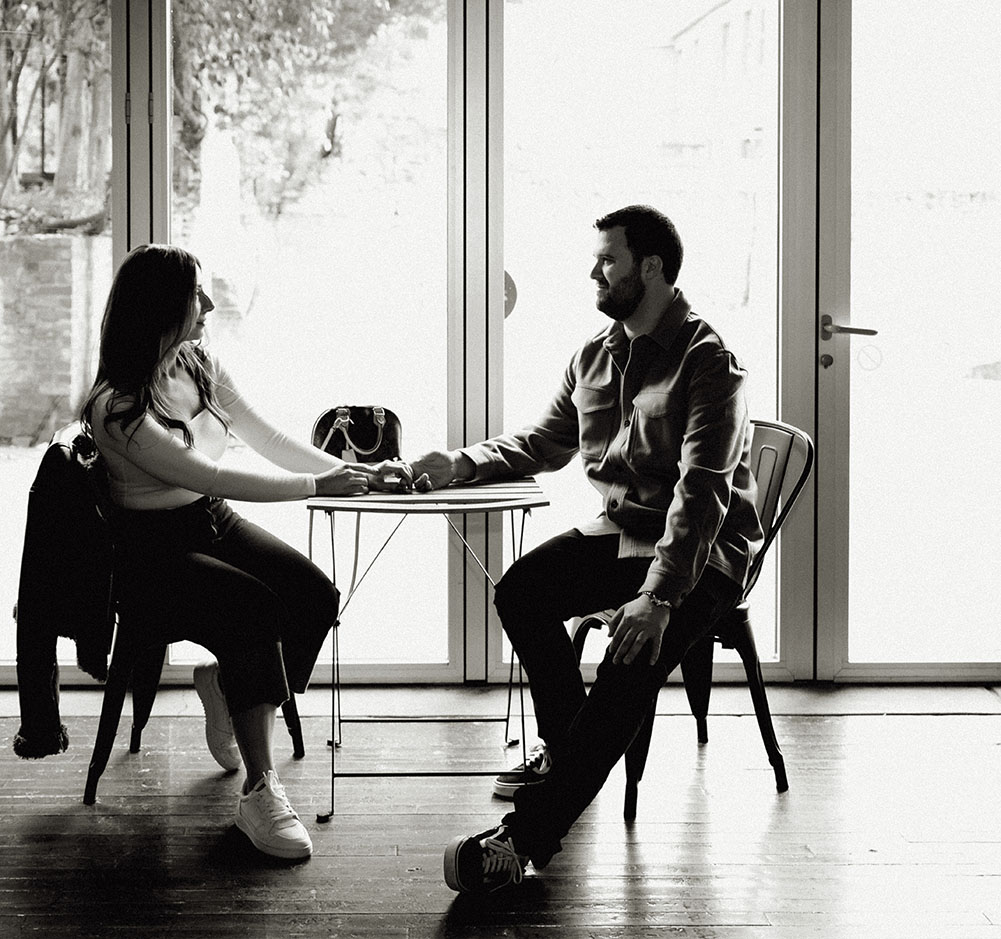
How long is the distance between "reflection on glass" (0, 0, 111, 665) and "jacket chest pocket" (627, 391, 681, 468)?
180cm

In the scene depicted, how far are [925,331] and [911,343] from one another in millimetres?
55

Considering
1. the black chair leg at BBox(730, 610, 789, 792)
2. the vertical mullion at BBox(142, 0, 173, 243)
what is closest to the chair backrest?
the black chair leg at BBox(730, 610, 789, 792)

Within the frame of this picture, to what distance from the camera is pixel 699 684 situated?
3383 millimetres

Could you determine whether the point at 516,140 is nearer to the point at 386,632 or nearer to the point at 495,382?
the point at 495,382

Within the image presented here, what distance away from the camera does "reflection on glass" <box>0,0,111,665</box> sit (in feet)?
12.3

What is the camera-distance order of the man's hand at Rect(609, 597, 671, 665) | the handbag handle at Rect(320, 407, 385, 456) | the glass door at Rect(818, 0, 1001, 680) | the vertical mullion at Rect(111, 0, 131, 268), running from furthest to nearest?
the glass door at Rect(818, 0, 1001, 680)
the vertical mullion at Rect(111, 0, 131, 268)
the handbag handle at Rect(320, 407, 385, 456)
the man's hand at Rect(609, 597, 671, 665)

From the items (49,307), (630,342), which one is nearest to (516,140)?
(630,342)

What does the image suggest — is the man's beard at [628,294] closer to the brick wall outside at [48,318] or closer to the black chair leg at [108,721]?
the black chair leg at [108,721]

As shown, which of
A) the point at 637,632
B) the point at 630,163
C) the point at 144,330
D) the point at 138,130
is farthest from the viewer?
the point at 630,163

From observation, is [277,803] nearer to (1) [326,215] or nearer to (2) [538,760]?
(2) [538,760]

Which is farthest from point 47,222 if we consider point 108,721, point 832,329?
point 832,329

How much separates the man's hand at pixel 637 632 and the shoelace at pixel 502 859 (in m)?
0.40

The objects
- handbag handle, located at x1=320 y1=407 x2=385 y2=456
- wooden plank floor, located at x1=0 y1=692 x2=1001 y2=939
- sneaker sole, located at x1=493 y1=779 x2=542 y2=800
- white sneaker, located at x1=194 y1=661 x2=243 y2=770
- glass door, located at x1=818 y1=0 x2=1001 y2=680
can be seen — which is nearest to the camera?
wooden plank floor, located at x1=0 y1=692 x2=1001 y2=939

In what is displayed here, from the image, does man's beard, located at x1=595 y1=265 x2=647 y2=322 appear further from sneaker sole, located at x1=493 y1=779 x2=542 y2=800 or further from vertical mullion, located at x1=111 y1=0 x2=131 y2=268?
vertical mullion, located at x1=111 y1=0 x2=131 y2=268
